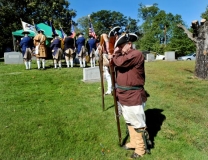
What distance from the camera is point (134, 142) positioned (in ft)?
14.4

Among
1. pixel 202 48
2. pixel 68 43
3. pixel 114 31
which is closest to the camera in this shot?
pixel 114 31

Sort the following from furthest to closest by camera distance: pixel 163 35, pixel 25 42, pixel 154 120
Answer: pixel 163 35
pixel 25 42
pixel 154 120

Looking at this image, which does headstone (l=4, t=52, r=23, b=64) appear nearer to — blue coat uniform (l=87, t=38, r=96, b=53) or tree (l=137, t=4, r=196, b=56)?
blue coat uniform (l=87, t=38, r=96, b=53)

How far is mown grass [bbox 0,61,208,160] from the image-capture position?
436 centimetres

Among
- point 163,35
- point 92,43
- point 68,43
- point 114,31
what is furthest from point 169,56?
point 163,35

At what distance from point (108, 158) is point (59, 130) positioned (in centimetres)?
143

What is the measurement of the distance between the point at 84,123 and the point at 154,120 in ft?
5.85

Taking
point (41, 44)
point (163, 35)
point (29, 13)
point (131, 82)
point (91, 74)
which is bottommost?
point (91, 74)

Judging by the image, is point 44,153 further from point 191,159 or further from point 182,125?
point 182,125

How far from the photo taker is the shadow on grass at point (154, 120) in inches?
205

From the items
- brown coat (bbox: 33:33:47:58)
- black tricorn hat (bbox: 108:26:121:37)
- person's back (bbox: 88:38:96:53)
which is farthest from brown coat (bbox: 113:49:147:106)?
person's back (bbox: 88:38:96:53)

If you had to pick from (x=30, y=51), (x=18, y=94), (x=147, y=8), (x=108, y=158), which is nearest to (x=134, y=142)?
(x=108, y=158)

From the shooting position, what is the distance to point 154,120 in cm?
579

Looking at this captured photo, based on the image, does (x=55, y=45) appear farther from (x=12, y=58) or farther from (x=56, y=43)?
(x=12, y=58)
